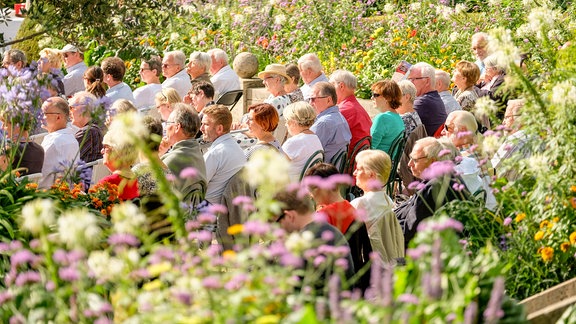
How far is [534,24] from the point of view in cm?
558

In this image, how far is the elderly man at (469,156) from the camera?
6.05 metres

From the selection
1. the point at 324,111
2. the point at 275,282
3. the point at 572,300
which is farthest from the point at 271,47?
the point at 275,282

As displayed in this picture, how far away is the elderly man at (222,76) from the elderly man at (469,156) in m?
3.66

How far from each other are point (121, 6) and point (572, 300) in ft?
11.2

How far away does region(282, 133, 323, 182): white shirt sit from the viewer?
7.38m

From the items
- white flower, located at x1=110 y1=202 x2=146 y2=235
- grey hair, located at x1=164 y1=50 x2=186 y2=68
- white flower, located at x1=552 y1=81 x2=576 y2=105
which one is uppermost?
white flower, located at x1=110 y1=202 x2=146 y2=235

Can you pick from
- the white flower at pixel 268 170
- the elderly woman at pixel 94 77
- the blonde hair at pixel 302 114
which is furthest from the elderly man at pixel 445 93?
Answer: the white flower at pixel 268 170

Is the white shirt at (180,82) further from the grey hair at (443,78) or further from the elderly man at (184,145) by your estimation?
the elderly man at (184,145)

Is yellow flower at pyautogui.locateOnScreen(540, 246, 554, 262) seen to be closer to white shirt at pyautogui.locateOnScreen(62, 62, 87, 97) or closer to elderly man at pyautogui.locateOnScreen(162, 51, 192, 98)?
elderly man at pyautogui.locateOnScreen(162, 51, 192, 98)

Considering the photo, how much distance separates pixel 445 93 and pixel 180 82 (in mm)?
2629

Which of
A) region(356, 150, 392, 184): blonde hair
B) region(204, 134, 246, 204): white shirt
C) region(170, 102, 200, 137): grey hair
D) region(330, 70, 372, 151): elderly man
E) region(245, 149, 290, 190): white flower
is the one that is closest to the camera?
region(245, 149, 290, 190): white flower

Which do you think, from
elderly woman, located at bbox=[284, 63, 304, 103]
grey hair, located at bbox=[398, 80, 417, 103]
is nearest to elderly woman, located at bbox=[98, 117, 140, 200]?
grey hair, located at bbox=[398, 80, 417, 103]

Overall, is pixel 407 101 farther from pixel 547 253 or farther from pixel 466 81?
pixel 547 253

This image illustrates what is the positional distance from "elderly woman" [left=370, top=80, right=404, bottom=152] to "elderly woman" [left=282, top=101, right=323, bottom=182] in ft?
2.42
